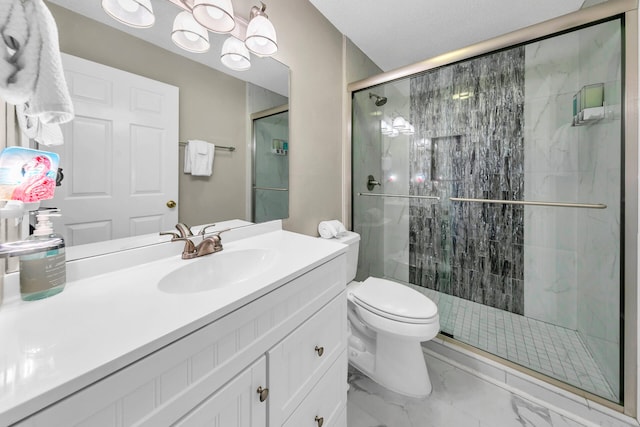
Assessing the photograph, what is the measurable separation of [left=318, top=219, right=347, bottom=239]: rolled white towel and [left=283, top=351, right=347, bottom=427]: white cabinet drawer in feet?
2.47

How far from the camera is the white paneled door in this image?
759 millimetres

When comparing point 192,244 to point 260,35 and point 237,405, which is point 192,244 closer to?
point 237,405

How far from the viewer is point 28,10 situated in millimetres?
459

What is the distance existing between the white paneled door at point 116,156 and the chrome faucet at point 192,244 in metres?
0.05

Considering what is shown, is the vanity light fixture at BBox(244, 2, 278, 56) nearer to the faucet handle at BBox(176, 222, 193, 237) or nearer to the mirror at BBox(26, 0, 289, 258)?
the mirror at BBox(26, 0, 289, 258)

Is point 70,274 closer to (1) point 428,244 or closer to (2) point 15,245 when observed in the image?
(2) point 15,245

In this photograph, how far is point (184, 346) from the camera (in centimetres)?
48

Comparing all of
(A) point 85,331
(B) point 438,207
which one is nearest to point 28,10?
(A) point 85,331

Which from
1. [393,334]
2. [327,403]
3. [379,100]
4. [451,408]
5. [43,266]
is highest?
[379,100]

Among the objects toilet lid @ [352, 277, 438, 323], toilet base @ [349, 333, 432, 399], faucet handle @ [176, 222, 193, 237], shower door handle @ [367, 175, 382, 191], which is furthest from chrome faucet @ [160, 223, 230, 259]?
shower door handle @ [367, 175, 382, 191]

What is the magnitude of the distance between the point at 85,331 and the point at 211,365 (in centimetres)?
24

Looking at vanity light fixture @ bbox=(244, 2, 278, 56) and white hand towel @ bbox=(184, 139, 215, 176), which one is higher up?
vanity light fixture @ bbox=(244, 2, 278, 56)

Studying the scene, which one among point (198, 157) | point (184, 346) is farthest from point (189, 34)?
point (184, 346)

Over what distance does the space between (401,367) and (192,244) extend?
1199mm
